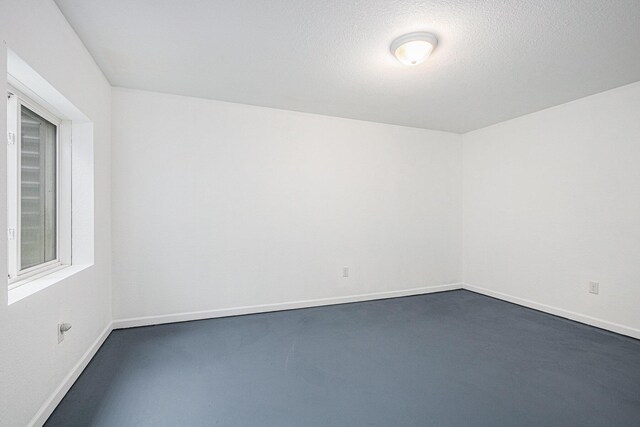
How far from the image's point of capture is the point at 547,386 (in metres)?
2.09

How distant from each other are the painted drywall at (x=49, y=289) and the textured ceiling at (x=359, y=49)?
0.74 ft

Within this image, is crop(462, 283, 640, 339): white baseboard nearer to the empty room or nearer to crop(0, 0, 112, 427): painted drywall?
the empty room

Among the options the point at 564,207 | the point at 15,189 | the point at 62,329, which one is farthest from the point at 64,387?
the point at 564,207

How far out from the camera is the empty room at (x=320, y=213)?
184cm

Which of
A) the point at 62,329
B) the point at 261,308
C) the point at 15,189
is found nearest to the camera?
the point at 15,189

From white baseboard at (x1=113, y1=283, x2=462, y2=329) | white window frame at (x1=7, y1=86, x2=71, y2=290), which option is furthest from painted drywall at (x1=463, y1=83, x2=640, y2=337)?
white window frame at (x1=7, y1=86, x2=71, y2=290)

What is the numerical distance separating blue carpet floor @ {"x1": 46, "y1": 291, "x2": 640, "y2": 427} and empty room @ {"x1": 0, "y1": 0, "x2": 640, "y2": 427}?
0.07ft

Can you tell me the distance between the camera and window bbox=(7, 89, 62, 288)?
5.75 feet

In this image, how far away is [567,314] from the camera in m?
3.44

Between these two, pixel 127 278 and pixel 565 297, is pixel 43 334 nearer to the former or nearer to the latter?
pixel 127 278

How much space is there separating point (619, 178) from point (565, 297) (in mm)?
1372

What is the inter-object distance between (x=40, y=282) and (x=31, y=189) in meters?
0.61

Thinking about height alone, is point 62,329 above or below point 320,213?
below

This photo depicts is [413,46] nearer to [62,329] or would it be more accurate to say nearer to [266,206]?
[266,206]
